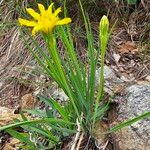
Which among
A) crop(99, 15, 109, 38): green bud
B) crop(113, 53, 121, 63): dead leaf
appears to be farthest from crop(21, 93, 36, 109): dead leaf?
crop(99, 15, 109, 38): green bud

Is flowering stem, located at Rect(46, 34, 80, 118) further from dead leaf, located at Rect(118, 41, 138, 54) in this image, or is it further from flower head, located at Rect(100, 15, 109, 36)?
dead leaf, located at Rect(118, 41, 138, 54)

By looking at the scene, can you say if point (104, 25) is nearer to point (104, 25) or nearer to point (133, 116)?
point (104, 25)

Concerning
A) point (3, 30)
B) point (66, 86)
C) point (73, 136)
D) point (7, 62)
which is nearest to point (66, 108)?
point (73, 136)

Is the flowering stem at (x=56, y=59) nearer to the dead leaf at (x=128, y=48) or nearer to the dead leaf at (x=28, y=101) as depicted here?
the dead leaf at (x=28, y=101)

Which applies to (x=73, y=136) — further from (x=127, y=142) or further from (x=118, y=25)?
(x=118, y=25)

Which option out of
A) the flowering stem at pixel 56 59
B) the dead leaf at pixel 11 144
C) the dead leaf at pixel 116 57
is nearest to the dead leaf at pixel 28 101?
the dead leaf at pixel 11 144

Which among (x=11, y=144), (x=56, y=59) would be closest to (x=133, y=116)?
(x=56, y=59)
